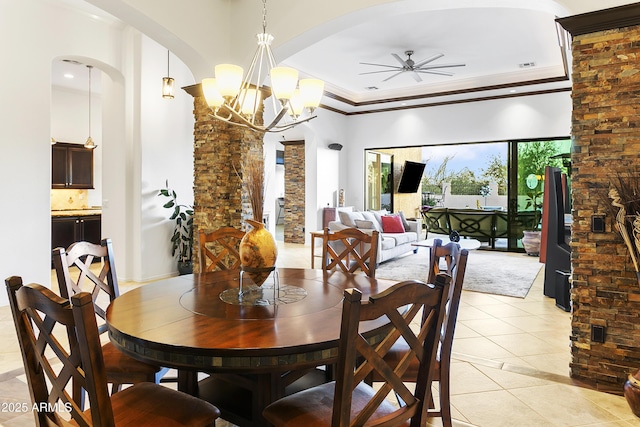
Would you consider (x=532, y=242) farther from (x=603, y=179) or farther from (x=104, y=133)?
(x=104, y=133)

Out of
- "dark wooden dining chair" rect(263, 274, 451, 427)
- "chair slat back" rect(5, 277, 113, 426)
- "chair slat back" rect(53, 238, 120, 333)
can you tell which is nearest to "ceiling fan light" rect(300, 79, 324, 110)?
"chair slat back" rect(53, 238, 120, 333)

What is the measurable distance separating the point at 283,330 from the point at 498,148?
10.4m

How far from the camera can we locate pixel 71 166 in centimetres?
768

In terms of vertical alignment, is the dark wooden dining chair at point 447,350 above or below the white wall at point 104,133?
below

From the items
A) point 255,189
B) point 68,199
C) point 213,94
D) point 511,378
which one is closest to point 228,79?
point 213,94

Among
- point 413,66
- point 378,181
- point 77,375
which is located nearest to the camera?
point 77,375

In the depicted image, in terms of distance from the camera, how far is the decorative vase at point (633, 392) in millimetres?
2244

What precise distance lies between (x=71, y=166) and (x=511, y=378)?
26.1ft

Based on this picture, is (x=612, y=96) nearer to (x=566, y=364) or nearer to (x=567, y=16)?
(x=567, y=16)

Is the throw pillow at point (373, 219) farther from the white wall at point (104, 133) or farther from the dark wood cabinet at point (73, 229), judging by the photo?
the dark wood cabinet at point (73, 229)

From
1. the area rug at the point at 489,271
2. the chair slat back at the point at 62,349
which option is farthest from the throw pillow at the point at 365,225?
the chair slat back at the point at 62,349

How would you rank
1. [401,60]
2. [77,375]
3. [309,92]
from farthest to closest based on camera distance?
1. [401,60]
2. [309,92]
3. [77,375]

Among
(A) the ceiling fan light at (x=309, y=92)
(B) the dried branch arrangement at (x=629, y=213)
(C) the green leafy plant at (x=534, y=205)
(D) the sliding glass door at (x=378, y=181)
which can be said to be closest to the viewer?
(B) the dried branch arrangement at (x=629, y=213)

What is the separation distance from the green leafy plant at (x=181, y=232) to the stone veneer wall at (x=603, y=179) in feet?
15.7
